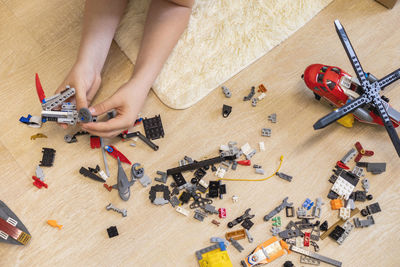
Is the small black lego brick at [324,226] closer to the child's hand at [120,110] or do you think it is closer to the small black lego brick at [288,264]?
the small black lego brick at [288,264]

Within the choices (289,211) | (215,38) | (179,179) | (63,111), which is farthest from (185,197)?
(215,38)

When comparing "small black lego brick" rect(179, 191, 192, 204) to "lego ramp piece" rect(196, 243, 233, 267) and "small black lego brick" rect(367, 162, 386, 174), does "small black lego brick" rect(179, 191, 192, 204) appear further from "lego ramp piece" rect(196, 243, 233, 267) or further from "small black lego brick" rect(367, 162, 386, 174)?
"small black lego brick" rect(367, 162, 386, 174)

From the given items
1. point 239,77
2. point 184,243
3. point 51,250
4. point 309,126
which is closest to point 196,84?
point 239,77

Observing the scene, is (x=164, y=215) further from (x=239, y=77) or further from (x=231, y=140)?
(x=239, y=77)

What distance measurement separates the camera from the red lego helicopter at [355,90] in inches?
37.8

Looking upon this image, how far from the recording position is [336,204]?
1010mm

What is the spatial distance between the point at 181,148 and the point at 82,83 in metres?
0.34

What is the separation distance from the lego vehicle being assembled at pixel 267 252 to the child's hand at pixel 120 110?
1.63 feet

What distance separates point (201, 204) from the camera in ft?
3.34

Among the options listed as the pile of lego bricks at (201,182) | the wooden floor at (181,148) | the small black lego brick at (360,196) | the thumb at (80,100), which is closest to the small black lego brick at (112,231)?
the wooden floor at (181,148)

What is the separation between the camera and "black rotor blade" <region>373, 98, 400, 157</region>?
3.13ft

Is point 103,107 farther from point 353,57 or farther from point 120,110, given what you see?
point 353,57

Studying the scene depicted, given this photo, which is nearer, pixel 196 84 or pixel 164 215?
pixel 164 215

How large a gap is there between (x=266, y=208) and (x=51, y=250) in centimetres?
61
